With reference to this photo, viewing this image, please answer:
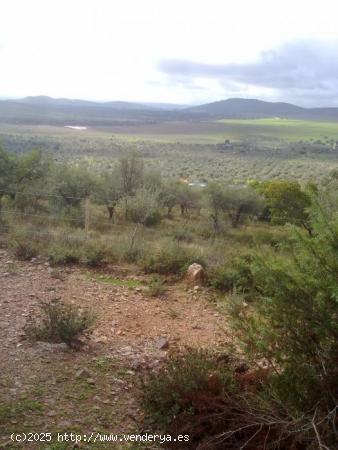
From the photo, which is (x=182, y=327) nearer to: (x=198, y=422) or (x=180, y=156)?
(x=198, y=422)

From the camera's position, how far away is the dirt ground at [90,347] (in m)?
4.50

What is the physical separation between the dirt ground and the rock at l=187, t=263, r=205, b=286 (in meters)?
0.36

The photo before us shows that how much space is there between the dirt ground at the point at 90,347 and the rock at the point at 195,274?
14.3 inches

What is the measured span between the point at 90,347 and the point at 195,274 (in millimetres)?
3686

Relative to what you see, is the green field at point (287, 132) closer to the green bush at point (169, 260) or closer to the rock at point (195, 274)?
the green bush at point (169, 260)

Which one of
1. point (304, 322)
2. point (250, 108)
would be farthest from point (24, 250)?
point (250, 108)

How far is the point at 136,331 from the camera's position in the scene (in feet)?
23.5

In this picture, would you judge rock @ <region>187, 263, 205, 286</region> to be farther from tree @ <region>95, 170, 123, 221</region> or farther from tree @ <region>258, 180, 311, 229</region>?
tree @ <region>258, 180, 311, 229</region>

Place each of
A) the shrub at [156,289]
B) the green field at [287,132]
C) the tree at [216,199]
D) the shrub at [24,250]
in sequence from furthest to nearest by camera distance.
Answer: the green field at [287,132]
the tree at [216,199]
the shrub at [24,250]
the shrub at [156,289]

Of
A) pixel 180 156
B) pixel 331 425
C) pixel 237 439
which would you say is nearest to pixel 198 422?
pixel 237 439

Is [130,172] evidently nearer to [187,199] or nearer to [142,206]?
[187,199]

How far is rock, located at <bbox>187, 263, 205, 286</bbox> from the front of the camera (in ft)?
31.1

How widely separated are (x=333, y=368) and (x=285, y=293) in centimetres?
68

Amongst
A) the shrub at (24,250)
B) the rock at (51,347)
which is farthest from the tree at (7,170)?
the rock at (51,347)
